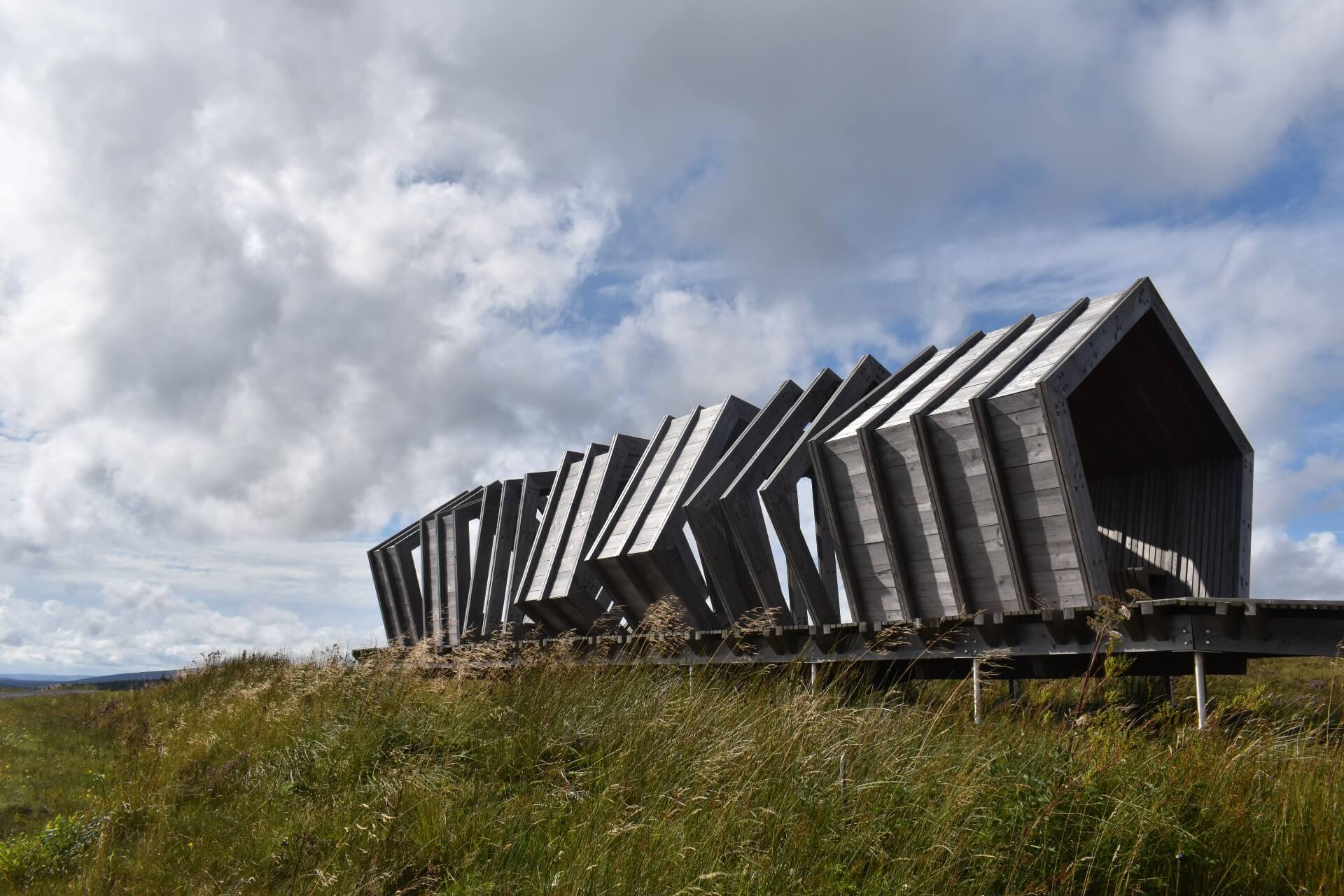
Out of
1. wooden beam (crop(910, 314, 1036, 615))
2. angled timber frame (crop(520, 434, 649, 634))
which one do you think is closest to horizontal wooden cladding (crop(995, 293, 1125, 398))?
wooden beam (crop(910, 314, 1036, 615))

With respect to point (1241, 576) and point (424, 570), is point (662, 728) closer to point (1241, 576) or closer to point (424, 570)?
point (1241, 576)

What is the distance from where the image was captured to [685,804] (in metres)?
4.09

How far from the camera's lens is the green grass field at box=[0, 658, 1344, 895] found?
12.7 feet

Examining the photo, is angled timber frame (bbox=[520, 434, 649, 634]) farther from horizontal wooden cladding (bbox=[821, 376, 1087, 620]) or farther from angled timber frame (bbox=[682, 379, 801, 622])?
horizontal wooden cladding (bbox=[821, 376, 1087, 620])

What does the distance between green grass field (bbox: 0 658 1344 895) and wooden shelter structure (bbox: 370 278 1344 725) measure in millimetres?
1633

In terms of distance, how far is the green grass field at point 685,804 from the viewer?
3.86 m

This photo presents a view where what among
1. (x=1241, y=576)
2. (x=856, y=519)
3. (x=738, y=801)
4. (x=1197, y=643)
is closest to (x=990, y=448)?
(x=856, y=519)

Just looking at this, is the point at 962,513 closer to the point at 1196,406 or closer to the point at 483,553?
the point at 1196,406

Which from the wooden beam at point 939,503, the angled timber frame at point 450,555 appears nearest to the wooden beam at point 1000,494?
the wooden beam at point 939,503

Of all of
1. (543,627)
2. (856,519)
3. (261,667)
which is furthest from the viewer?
(543,627)

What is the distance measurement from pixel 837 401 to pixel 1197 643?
20.9ft

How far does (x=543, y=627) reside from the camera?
16.5 meters

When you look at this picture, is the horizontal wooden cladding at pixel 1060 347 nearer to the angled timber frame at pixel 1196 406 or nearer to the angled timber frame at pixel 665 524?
the angled timber frame at pixel 1196 406

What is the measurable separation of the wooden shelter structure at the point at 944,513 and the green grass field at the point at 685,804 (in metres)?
1.63
